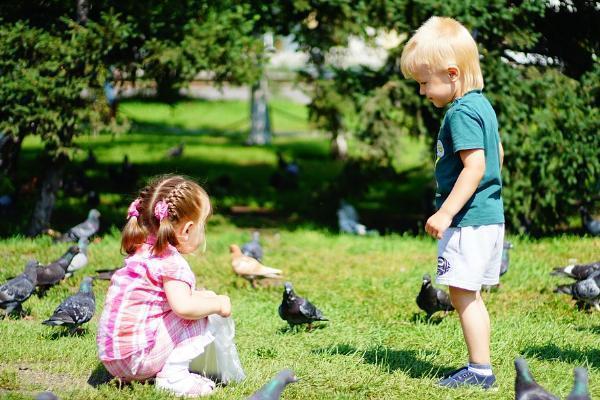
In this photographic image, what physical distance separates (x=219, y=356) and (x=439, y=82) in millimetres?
1927

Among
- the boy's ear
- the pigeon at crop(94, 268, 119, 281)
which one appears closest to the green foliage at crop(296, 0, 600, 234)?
the pigeon at crop(94, 268, 119, 281)

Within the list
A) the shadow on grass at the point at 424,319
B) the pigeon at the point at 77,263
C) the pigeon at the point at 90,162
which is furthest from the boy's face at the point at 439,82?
the pigeon at the point at 90,162

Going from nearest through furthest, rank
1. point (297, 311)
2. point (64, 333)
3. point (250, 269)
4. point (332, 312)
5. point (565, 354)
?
1. point (565, 354)
2. point (64, 333)
3. point (297, 311)
4. point (332, 312)
5. point (250, 269)

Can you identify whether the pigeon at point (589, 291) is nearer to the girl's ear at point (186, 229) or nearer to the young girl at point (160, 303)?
the young girl at point (160, 303)

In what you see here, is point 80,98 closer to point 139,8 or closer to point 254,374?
point 139,8

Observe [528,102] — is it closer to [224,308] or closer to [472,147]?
[472,147]

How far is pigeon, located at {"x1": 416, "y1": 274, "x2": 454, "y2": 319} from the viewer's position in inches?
250

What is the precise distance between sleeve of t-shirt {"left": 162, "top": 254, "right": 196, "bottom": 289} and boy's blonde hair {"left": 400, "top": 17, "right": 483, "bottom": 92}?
1.64 metres

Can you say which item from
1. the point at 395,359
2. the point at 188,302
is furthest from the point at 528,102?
the point at 188,302

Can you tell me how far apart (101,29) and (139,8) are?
0.65 metres

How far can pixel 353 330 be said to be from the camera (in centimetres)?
630

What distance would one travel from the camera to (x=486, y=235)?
14.9 feet

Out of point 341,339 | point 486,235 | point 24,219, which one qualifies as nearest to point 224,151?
point 24,219

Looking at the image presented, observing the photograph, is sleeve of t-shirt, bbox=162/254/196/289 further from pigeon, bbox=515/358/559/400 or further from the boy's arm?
pigeon, bbox=515/358/559/400
